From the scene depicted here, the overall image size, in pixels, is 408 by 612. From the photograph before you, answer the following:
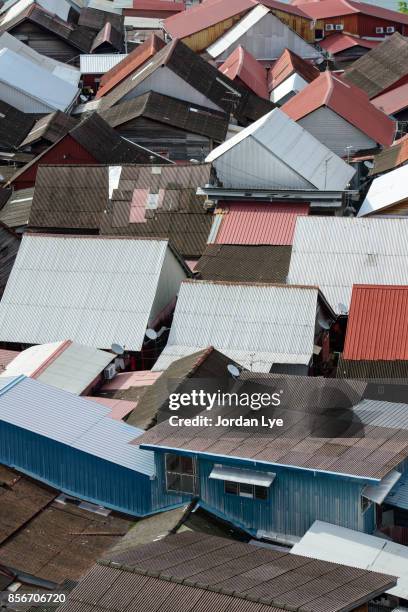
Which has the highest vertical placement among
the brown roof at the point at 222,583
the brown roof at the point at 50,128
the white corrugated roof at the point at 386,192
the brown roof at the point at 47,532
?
the brown roof at the point at 50,128

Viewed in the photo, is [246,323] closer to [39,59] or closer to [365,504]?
[365,504]

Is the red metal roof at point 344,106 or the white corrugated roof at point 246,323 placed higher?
the red metal roof at point 344,106

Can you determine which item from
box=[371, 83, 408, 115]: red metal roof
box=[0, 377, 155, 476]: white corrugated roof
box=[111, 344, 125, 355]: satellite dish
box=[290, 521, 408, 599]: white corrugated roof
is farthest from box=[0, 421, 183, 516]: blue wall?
box=[371, 83, 408, 115]: red metal roof

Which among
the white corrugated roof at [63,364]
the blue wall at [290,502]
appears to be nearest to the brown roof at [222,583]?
the blue wall at [290,502]

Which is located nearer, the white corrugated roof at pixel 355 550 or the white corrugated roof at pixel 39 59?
the white corrugated roof at pixel 355 550

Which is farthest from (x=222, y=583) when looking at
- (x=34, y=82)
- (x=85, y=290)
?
(x=34, y=82)

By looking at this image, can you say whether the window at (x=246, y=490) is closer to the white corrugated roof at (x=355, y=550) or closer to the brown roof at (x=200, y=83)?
the white corrugated roof at (x=355, y=550)
